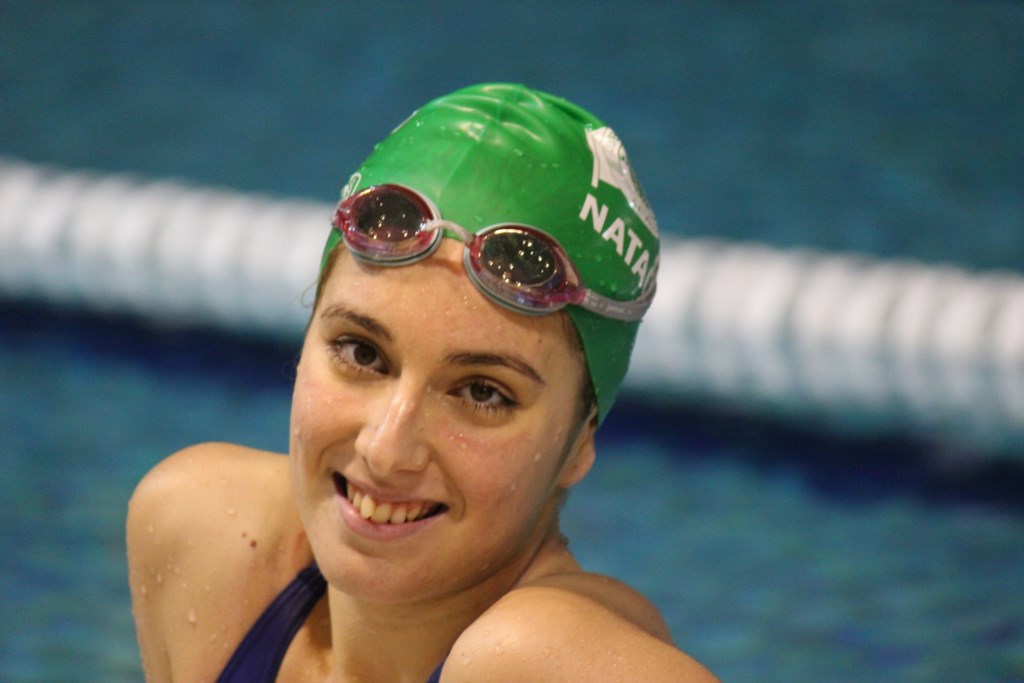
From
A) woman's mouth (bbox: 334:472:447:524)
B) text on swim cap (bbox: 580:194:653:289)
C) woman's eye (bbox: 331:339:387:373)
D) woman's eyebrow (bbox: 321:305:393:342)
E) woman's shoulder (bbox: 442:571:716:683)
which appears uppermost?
text on swim cap (bbox: 580:194:653:289)

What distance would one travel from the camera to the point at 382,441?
5.20 ft

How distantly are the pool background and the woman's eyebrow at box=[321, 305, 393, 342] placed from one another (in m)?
2.30

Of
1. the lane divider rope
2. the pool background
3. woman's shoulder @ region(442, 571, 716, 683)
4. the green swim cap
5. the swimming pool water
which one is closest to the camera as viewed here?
woman's shoulder @ region(442, 571, 716, 683)

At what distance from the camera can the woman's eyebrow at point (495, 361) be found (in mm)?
1616

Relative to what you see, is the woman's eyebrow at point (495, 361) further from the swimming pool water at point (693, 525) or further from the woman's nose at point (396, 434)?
the swimming pool water at point (693, 525)

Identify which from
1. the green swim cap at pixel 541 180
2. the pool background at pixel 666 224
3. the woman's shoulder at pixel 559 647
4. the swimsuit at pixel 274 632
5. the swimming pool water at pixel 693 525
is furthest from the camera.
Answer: the pool background at pixel 666 224

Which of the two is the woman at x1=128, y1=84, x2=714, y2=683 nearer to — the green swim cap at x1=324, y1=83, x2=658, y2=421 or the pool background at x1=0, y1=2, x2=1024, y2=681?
the green swim cap at x1=324, y1=83, x2=658, y2=421

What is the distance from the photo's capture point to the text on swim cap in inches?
68.6

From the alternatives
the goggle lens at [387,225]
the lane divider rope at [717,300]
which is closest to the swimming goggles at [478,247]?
the goggle lens at [387,225]

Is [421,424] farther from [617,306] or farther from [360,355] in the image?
[617,306]

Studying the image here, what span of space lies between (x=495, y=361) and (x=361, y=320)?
0.16 metres

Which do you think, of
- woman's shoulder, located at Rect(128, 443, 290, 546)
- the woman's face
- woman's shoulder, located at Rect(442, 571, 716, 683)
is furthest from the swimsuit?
woman's shoulder, located at Rect(442, 571, 716, 683)

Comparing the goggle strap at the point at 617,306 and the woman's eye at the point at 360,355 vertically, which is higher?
the goggle strap at the point at 617,306

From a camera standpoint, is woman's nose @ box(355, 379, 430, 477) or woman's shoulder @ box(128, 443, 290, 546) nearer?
woman's nose @ box(355, 379, 430, 477)
